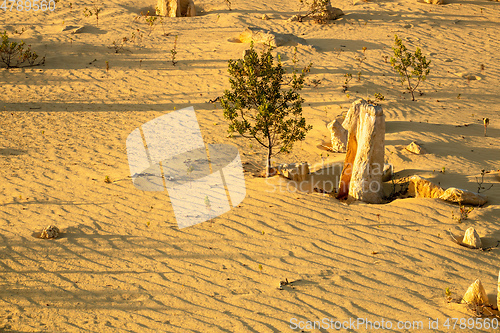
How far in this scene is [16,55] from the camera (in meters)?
15.3

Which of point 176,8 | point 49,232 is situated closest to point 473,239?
point 49,232

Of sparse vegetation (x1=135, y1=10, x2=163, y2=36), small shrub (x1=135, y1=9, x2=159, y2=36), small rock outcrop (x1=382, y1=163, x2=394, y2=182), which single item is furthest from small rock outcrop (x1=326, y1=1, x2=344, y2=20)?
small rock outcrop (x1=382, y1=163, x2=394, y2=182)

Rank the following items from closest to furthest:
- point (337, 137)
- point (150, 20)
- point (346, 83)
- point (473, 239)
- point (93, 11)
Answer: point (473, 239)
point (337, 137)
point (346, 83)
point (150, 20)
point (93, 11)

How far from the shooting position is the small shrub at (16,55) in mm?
14414

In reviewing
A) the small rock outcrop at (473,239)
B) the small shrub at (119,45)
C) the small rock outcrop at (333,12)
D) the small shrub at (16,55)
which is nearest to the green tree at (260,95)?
the small rock outcrop at (473,239)

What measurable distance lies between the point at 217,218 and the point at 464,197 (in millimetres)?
4197

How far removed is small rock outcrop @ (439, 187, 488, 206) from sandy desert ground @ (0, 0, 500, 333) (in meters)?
0.20

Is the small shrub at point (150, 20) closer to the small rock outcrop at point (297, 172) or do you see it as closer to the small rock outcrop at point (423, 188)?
the small rock outcrop at point (297, 172)

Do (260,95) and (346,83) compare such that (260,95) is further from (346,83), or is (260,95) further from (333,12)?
(333,12)

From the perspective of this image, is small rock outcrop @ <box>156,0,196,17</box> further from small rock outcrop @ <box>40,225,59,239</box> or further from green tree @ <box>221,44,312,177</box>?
small rock outcrop @ <box>40,225,59,239</box>

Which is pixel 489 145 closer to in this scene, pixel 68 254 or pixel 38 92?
pixel 68 254

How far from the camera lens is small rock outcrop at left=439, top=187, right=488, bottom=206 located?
769 centimetres

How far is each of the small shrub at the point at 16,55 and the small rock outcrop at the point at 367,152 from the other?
37.0 feet

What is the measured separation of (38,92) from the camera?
525 inches
